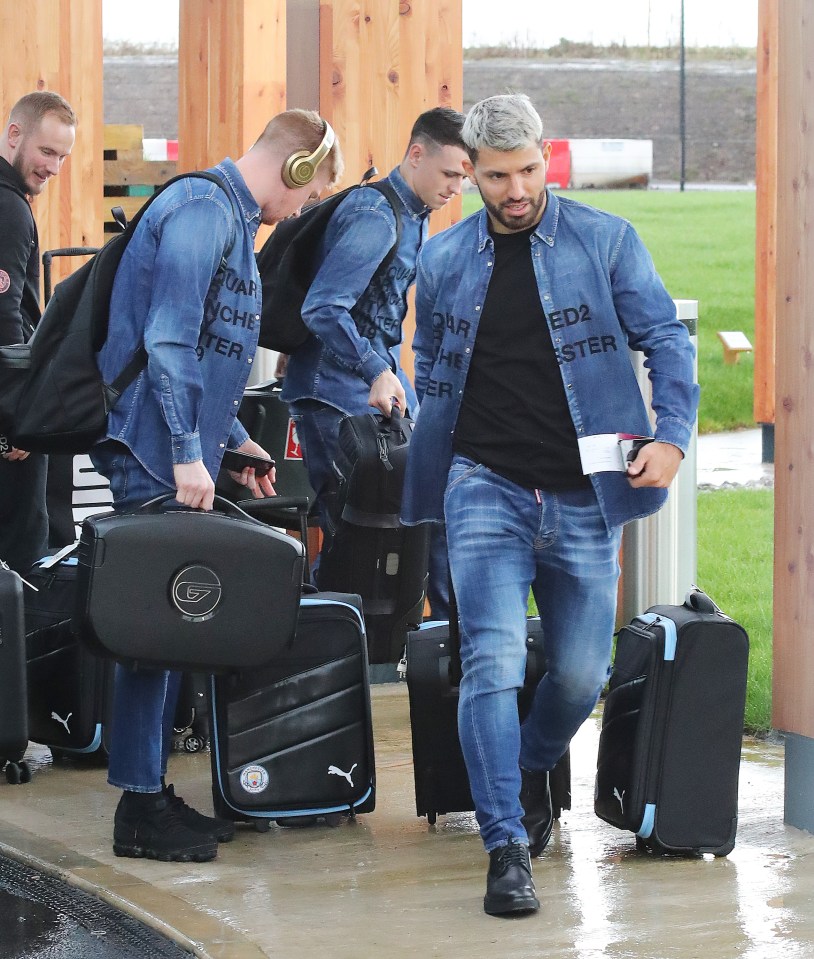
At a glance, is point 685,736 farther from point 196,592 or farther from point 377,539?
point 377,539

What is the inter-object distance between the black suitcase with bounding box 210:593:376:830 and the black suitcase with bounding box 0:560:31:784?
0.49 metres

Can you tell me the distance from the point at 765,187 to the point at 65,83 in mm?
5496

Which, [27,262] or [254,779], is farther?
[27,262]

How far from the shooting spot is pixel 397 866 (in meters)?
4.12

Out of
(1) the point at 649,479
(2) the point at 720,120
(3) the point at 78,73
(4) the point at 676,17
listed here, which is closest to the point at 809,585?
(1) the point at 649,479

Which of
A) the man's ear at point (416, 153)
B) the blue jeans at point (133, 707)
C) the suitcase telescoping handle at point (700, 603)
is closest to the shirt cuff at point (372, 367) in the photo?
the man's ear at point (416, 153)

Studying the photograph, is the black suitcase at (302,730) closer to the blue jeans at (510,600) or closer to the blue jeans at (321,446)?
the blue jeans at (510,600)

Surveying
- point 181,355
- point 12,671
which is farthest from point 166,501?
point 12,671

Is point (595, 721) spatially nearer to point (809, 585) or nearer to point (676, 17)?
point (809, 585)

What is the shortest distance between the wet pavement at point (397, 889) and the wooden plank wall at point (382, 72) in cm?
278

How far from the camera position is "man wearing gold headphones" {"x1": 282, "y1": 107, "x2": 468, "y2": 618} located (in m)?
5.26

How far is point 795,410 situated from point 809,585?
46 cm

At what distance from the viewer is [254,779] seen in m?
4.41

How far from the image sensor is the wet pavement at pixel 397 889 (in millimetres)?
3525
